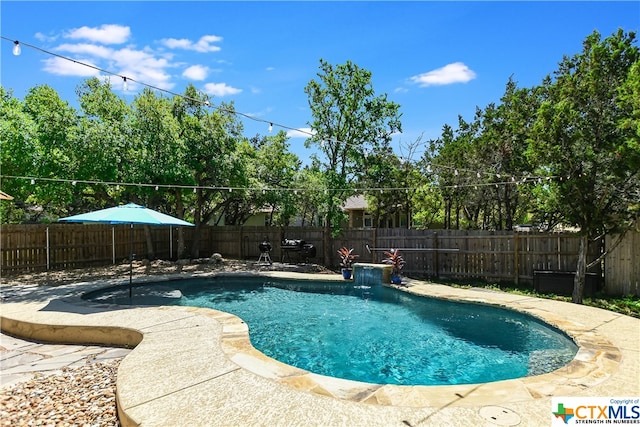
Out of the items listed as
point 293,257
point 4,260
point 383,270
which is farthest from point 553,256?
point 4,260

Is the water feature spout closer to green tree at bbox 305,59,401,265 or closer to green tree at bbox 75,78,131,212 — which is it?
green tree at bbox 305,59,401,265

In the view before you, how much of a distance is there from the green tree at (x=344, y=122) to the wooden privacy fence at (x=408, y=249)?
1.92 m

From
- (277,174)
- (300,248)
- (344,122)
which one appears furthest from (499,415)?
(277,174)

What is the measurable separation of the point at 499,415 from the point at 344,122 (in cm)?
1137

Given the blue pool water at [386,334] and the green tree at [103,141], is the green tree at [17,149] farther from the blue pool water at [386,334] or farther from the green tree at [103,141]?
the blue pool water at [386,334]

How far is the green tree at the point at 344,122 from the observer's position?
42.3 feet

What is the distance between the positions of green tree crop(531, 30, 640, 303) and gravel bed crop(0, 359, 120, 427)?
28.7 feet

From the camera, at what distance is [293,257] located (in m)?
15.4

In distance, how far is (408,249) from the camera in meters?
12.3

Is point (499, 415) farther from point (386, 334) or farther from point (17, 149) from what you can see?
point (17, 149)

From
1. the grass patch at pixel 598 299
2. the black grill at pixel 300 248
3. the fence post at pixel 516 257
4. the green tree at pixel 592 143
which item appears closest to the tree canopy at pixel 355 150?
the green tree at pixel 592 143

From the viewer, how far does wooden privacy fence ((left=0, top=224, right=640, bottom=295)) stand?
31.1 ft

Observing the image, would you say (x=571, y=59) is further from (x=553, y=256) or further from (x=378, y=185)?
(x=378, y=185)

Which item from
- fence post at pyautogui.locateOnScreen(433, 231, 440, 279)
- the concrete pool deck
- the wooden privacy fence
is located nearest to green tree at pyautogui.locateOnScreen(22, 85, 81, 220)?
the wooden privacy fence
